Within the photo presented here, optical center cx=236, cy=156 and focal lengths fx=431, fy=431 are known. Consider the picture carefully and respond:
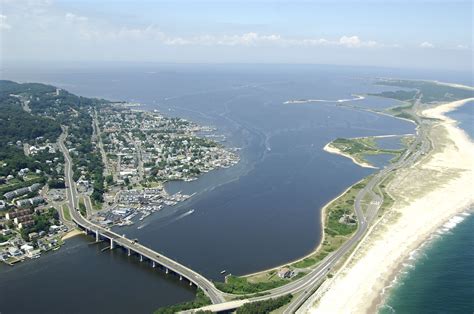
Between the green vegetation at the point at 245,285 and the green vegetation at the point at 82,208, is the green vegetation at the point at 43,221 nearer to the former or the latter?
the green vegetation at the point at 82,208

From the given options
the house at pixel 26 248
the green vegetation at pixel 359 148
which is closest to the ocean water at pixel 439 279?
the house at pixel 26 248

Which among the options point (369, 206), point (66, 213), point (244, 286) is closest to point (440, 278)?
point (244, 286)

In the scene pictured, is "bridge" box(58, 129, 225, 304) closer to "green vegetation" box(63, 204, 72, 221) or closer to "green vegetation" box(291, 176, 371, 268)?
"green vegetation" box(63, 204, 72, 221)

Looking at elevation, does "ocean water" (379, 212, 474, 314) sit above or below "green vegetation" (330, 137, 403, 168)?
below

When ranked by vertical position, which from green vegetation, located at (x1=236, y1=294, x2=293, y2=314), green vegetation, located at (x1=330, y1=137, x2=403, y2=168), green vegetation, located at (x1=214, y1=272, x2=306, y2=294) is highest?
green vegetation, located at (x1=330, y1=137, x2=403, y2=168)

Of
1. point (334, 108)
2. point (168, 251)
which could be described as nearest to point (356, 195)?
point (168, 251)

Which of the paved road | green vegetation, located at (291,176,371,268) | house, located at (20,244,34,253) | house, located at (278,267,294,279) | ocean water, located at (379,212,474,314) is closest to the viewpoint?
ocean water, located at (379,212,474,314)

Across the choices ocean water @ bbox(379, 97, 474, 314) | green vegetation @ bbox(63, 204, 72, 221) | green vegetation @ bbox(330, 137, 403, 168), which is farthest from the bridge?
green vegetation @ bbox(330, 137, 403, 168)
